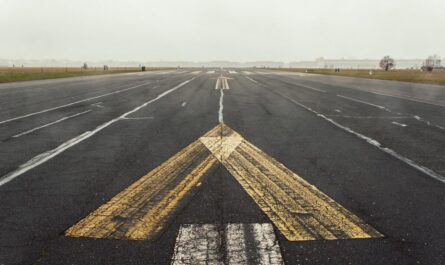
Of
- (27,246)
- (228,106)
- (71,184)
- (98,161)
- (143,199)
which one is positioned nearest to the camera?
A: (27,246)

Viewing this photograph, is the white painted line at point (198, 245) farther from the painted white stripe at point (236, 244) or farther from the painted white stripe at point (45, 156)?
the painted white stripe at point (45, 156)

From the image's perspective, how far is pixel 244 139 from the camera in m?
8.80

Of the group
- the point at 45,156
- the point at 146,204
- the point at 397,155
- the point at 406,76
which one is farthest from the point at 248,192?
the point at 406,76

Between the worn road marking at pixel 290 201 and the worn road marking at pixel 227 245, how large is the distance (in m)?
0.31

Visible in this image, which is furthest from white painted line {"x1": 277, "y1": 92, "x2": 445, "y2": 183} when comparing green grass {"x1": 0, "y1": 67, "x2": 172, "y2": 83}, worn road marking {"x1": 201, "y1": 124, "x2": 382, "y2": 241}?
green grass {"x1": 0, "y1": 67, "x2": 172, "y2": 83}

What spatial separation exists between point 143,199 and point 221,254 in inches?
71.9

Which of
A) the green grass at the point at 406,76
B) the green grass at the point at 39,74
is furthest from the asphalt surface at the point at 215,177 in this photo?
the green grass at the point at 39,74

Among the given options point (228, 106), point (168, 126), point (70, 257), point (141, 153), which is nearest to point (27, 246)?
point (70, 257)

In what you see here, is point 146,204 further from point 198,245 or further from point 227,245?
A: point 227,245

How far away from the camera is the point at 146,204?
4734mm

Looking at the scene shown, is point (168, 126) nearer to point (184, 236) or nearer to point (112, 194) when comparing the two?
point (112, 194)

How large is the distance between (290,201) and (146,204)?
1.95 metres

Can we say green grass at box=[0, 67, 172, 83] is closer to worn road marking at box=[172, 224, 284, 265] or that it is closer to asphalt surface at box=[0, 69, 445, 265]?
asphalt surface at box=[0, 69, 445, 265]

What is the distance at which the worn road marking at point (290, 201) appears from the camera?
13.1 ft
